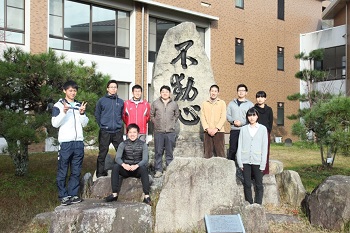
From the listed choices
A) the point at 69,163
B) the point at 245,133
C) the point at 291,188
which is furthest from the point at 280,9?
the point at 69,163

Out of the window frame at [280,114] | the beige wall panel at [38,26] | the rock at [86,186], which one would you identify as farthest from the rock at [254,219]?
the window frame at [280,114]

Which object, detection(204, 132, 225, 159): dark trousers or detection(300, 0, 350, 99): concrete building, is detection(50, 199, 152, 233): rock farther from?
detection(300, 0, 350, 99): concrete building

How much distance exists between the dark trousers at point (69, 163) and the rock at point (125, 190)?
0.48 m

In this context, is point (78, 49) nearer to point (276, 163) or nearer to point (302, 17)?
point (276, 163)

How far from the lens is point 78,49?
15031 millimetres

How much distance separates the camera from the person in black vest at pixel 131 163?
221 inches

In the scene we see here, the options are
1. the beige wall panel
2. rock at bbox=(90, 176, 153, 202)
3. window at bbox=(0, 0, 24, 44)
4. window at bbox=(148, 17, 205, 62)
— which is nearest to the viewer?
rock at bbox=(90, 176, 153, 202)

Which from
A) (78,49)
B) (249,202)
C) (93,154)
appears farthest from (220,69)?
(249,202)

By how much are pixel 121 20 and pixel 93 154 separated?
6.29 m

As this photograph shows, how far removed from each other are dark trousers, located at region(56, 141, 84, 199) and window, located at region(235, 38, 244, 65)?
15.4 m

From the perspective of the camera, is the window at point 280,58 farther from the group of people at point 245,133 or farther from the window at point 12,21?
the group of people at point 245,133

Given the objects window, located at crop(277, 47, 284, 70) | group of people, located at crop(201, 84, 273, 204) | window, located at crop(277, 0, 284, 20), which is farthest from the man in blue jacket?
window, located at crop(277, 0, 284, 20)

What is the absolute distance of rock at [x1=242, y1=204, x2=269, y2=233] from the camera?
5.46 meters

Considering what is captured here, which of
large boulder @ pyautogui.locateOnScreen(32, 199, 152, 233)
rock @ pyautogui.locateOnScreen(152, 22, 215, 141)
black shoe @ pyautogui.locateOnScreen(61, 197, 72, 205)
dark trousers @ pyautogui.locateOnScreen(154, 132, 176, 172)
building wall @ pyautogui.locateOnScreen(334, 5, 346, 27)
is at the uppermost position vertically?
building wall @ pyautogui.locateOnScreen(334, 5, 346, 27)
